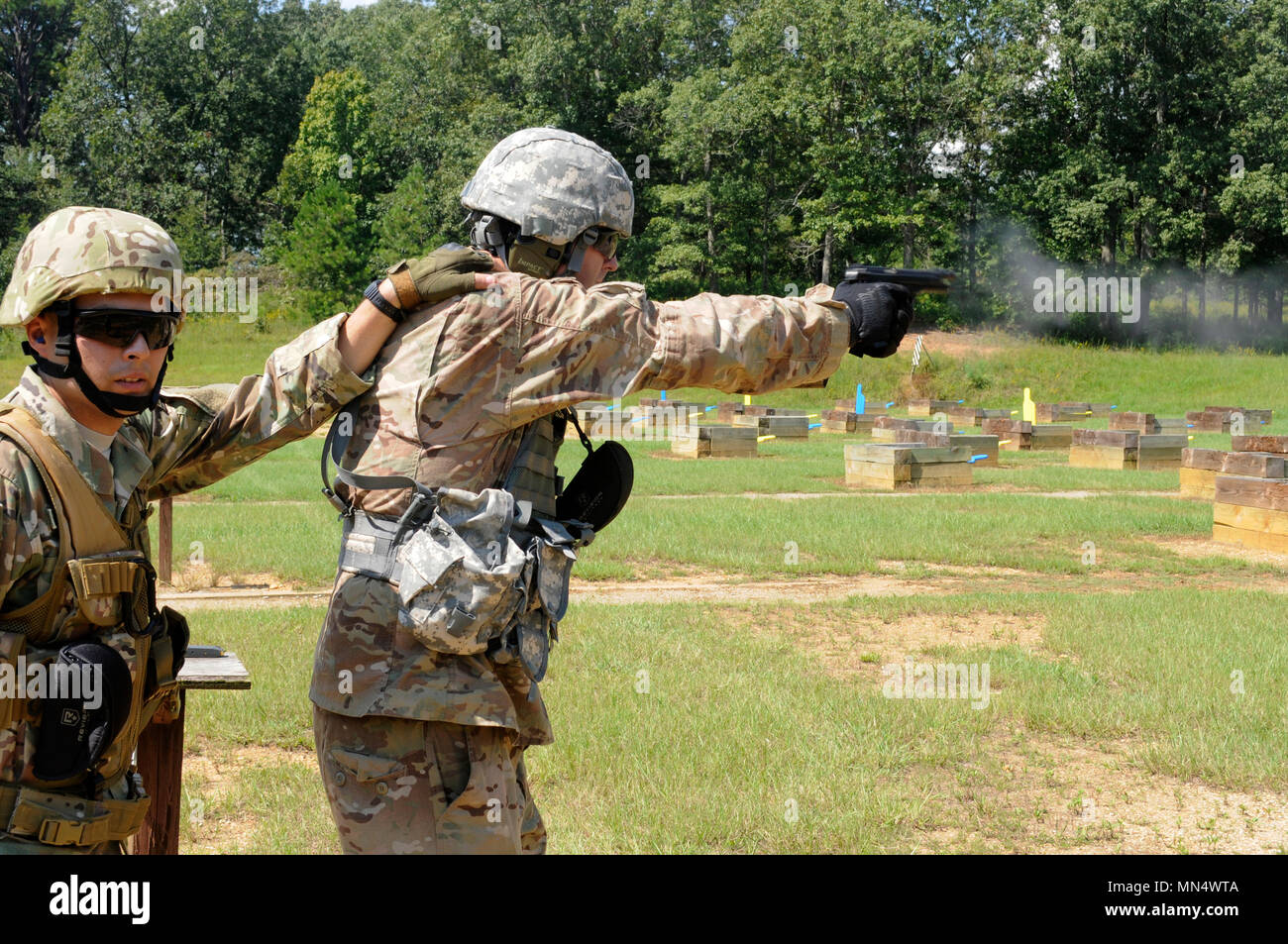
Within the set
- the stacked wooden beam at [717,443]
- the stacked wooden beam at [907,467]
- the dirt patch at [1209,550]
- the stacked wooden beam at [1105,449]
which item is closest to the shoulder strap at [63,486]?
the dirt patch at [1209,550]

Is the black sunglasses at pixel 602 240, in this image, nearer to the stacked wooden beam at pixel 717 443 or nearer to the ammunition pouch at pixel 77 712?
the ammunition pouch at pixel 77 712

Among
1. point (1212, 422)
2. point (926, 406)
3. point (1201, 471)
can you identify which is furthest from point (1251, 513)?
point (926, 406)

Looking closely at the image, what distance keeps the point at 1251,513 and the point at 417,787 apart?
1299 centimetres

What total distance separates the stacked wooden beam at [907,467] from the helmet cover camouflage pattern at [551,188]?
15.8 meters

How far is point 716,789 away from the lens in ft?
18.0

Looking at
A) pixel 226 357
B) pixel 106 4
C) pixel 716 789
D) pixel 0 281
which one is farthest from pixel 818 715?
pixel 106 4

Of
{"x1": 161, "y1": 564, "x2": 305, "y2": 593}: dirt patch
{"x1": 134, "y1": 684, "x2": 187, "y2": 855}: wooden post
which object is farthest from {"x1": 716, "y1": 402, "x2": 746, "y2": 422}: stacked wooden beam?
{"x1": 134, "y1": 684, "x2": 187, "y2": 855}: wooden post

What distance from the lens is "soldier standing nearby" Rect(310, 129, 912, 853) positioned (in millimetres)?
2770
